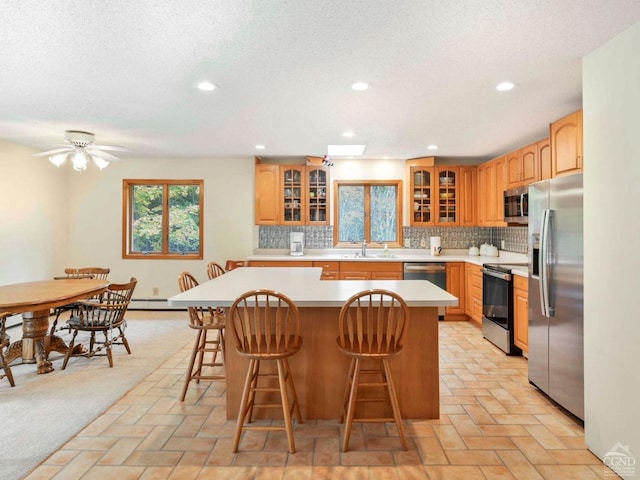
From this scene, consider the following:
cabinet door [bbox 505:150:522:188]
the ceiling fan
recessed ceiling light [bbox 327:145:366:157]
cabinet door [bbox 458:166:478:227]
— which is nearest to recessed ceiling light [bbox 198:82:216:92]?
the ceiling fan

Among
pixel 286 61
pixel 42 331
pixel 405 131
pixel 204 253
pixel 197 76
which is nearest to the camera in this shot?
pixel 286 61

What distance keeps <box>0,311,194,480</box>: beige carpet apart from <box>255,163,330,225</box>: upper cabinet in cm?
229

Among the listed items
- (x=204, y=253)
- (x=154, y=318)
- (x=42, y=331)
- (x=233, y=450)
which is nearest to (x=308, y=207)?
(x=204, y=253)

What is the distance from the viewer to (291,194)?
6.03 m

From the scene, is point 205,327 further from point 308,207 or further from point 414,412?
point 308,207

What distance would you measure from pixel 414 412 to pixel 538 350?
1.22 metres

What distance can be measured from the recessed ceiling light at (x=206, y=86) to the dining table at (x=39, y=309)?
7.23ft

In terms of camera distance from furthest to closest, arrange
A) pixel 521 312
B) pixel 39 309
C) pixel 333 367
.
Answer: pixel 521 312 → pixel 39 309 → pixel 333 367

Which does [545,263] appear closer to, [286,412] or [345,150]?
[286,412]

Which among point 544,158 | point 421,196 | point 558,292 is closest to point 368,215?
point 421,196

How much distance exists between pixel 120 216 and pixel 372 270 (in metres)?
4.12

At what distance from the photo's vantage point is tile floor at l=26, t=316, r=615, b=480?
6.76 ft

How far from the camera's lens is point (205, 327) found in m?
2.92

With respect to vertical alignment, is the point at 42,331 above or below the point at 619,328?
below
